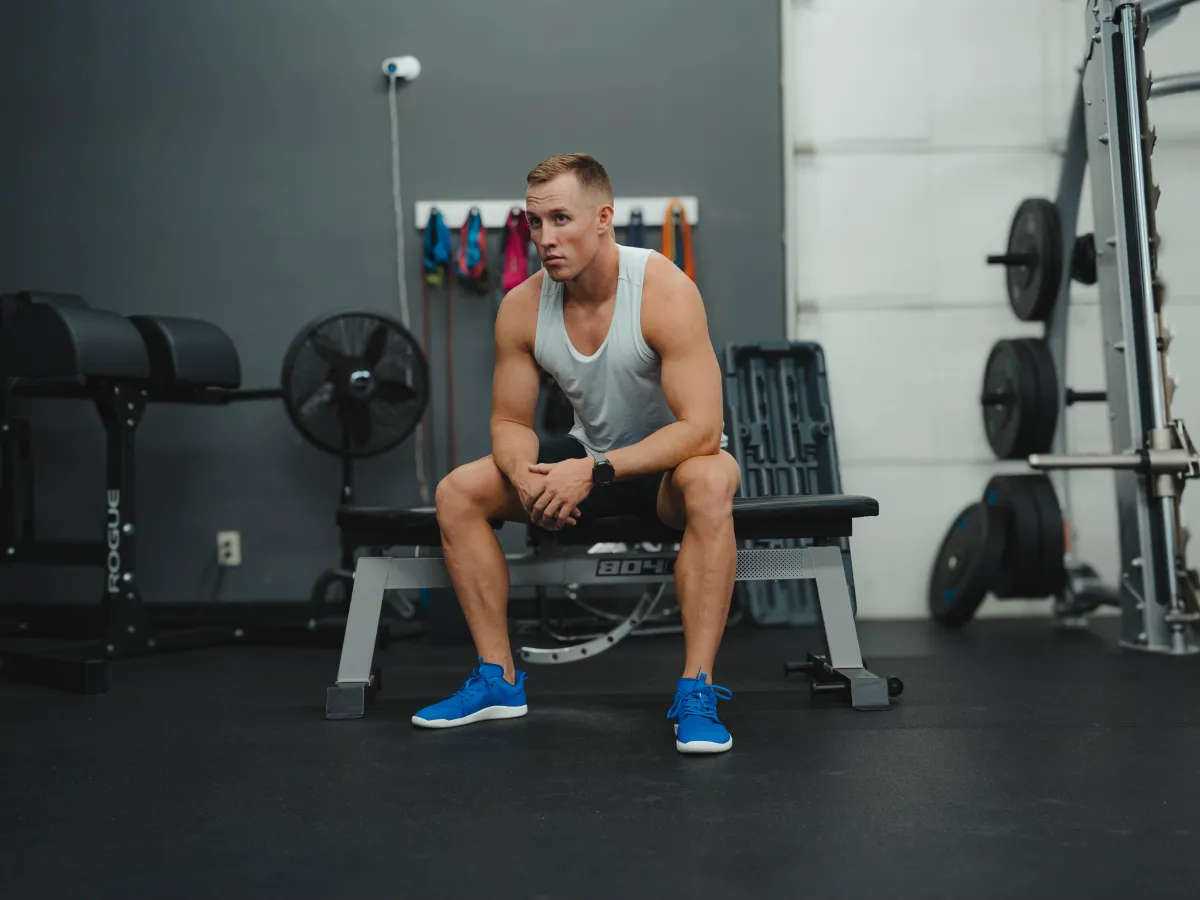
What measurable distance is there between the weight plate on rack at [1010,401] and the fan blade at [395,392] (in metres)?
1.94

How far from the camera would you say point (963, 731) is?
2.19 metres

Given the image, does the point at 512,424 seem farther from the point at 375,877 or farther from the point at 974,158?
the point at 974,158

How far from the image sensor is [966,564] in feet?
12.5

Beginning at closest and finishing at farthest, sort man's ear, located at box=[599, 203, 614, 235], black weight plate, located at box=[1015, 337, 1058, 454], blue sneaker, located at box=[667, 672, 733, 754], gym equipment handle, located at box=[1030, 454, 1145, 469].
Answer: blue sneaker, located at box=[667, 672, 733, 754] < man's ear, located at box=[599, 203, 614, 235] < gym equipment handle, located at box=[1030, 454, 1145, 469] < black weight plate, located at box=[1015, 337, 1058, 454]

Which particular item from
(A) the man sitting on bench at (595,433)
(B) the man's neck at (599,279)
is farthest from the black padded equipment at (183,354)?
(B) the man's neck at (599,279)

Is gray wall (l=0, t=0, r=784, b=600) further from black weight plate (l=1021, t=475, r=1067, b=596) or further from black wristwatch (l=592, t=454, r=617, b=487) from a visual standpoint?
black wristwatch (l=592, t=454, r=617, b=487)

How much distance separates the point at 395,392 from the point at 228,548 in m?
1.07

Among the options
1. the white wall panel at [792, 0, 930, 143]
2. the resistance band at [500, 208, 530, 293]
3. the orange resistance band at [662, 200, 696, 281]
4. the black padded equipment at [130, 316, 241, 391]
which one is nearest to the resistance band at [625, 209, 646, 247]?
the orange resistance band at [662, 200, 696, 281]

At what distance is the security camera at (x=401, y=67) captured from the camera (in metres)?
4.30

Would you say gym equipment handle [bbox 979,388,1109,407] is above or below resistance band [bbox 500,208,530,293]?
below

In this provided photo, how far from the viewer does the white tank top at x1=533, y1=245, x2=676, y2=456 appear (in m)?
2.38

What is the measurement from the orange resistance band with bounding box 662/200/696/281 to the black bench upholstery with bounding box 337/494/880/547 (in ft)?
6.12

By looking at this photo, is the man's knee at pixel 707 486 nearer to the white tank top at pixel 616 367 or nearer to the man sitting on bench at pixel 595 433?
the man sitting on bench at pixel 595 433

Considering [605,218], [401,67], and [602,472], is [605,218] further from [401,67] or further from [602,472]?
[401,67]
